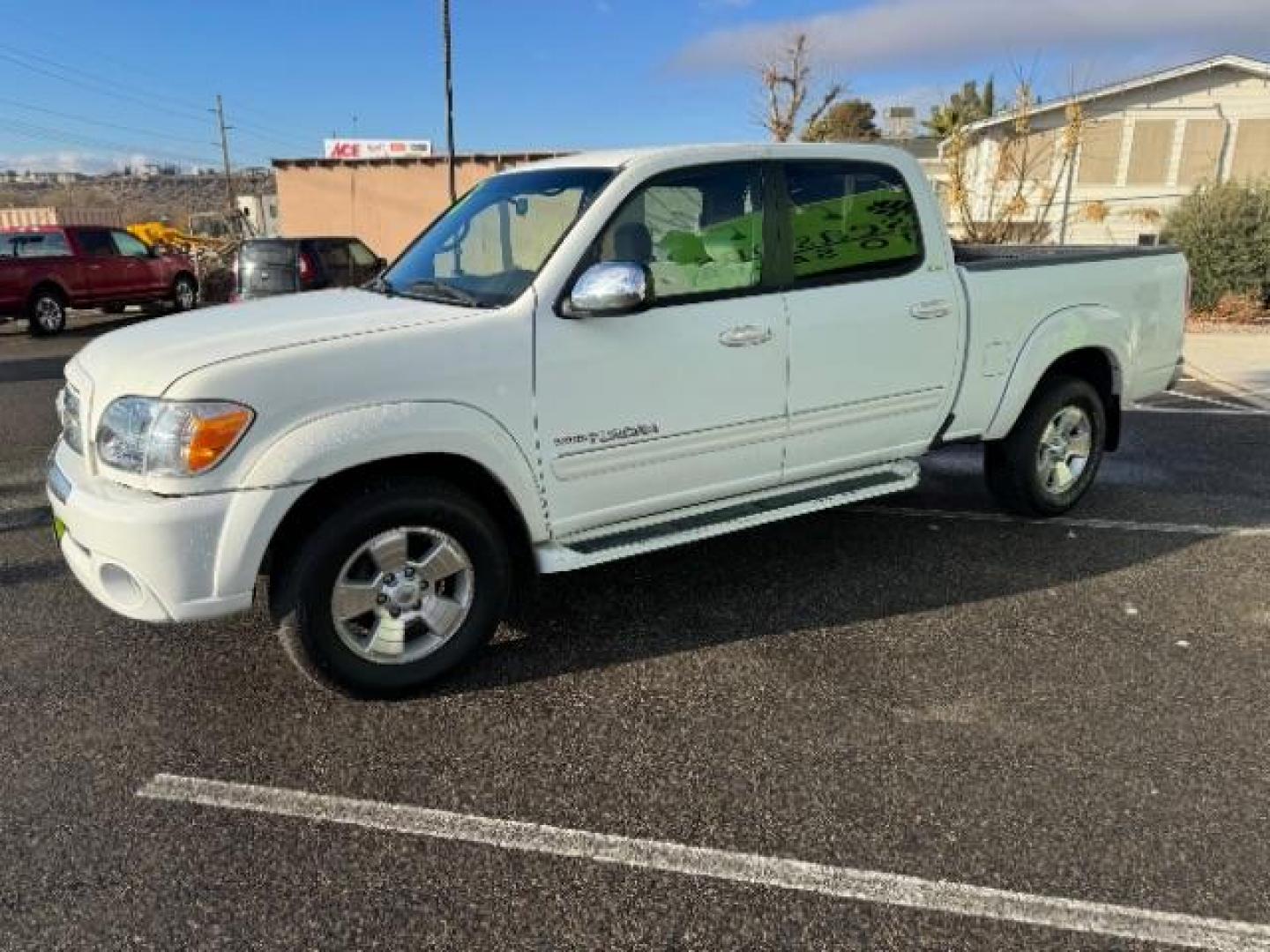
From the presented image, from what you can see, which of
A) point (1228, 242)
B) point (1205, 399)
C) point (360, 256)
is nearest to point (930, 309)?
point (1205, 399)

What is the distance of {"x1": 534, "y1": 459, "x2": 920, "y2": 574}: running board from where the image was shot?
3.60m

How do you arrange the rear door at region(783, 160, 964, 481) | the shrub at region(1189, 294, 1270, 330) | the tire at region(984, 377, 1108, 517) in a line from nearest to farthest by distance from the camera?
1. the rear door at region(783, 160, 964, 481)
2. the tire at region(984, 377, 1108, 517)
3. the shrub at region(1189, 294, 1270, 330)

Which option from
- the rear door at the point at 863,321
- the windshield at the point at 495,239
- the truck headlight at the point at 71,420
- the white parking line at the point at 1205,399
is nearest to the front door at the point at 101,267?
the windshield at the point at 495,239

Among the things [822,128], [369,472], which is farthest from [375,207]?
[369,472]

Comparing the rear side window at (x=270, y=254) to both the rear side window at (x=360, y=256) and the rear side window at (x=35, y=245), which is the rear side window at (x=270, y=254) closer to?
the rear side window at (x=360, y=256)

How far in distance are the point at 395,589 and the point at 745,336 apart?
1677 millimetres

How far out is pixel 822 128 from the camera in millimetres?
24875

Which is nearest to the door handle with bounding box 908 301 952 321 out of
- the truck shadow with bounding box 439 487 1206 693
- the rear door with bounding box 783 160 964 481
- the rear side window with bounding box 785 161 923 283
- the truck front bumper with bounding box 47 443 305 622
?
the rear door with bounding box 783 160 964 481

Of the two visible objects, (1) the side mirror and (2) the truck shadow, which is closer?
(1) the side mirror

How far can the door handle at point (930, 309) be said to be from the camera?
4.34m

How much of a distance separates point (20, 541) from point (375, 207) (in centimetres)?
2526

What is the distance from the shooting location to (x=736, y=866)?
254cm

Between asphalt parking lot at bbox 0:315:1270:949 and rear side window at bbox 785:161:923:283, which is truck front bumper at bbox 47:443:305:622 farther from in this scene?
rear side window at bbox 785:161:923:283

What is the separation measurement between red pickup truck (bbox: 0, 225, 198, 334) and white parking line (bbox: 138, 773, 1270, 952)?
608 inches
